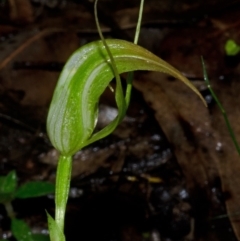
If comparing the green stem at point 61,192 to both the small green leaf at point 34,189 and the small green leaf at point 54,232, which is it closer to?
the small green leaf at point 54,232

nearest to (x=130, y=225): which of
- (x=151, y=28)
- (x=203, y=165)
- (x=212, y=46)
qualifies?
(x=203, y=165)

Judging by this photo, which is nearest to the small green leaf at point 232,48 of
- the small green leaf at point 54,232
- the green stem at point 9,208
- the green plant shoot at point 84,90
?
the green stem at point 9,208

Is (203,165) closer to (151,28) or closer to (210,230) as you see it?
(210,230)

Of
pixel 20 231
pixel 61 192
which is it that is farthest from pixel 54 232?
pixel 20 231

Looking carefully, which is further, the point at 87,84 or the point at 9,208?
the point at 9,208

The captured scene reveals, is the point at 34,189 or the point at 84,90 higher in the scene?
the point at 84,90

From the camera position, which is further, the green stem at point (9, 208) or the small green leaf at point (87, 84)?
the green stem at point (9, 208)

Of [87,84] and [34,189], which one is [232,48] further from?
[87,84]
